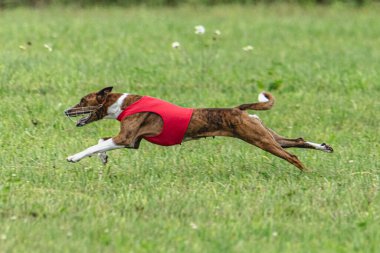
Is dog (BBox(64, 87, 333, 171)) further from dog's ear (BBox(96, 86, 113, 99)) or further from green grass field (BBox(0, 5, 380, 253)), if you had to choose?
green grass field (BBox(0, 5, 380, 253))

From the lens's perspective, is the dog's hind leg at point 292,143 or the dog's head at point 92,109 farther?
the dog's hind leg at point 292,143

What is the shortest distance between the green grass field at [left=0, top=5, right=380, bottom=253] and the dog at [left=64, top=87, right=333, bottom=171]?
297mm


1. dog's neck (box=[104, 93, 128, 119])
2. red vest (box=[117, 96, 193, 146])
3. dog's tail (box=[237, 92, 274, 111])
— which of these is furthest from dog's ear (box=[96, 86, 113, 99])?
dog's tail (box=[237, 92, 274, 111])

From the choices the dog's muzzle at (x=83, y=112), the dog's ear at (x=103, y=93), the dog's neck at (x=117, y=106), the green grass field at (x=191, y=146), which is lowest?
the green grass field at (x=191, y=146)

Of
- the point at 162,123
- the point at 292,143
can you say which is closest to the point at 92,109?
the point at 162,123

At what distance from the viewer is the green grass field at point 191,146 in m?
7.03

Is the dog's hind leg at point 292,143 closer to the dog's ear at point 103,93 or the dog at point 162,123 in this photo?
the dog at point 162,123

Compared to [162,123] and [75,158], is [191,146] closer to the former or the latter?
[162,123]

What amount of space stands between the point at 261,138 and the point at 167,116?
0.86 meters

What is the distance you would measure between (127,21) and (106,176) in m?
10.6

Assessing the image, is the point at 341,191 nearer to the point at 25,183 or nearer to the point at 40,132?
the point at 25,183

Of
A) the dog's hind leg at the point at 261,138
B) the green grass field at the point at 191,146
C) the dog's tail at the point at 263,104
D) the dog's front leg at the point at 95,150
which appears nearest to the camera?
the green grass field at the point at 191,146

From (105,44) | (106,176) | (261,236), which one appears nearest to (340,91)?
(105,44)

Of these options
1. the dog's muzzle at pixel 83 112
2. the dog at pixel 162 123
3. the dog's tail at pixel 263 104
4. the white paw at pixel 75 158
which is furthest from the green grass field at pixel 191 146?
the dog's tail at pixel 263 104
